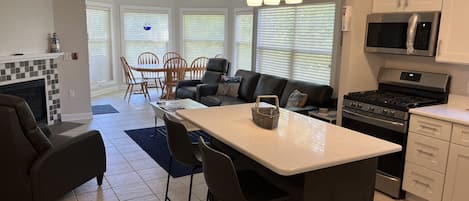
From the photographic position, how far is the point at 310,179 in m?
1.97

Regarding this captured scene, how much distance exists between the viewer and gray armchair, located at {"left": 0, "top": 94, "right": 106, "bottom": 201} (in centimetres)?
250

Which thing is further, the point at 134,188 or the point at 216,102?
the point at 216,102

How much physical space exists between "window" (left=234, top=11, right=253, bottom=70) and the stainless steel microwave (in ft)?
13.7

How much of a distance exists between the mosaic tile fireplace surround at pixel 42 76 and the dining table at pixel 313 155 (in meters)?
3.25

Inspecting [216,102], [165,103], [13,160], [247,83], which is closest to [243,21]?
[247,83]

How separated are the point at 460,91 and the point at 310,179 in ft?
7.26

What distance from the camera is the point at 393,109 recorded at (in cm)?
320

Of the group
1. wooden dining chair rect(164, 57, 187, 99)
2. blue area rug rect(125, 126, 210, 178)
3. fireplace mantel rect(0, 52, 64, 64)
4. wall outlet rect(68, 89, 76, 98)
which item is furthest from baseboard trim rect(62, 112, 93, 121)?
wooden dining chair rect(164, 57, 187, 99)

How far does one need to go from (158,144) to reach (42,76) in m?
2.06

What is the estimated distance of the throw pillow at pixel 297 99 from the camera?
464cm

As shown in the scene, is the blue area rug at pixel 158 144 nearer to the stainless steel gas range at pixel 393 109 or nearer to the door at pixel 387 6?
the stainless steel gas range at pixel 393 109

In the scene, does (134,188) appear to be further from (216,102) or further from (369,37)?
(369,37)

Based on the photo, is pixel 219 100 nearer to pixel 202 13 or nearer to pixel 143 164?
pixel 143 164

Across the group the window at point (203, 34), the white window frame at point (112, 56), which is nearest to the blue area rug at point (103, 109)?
the white window frame at point (112, 56)
